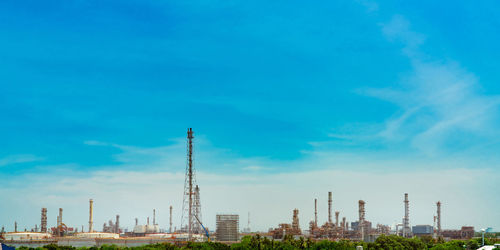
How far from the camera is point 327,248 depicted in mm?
99500

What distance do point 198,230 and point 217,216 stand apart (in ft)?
55.4

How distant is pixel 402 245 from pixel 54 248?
86860 millimetres

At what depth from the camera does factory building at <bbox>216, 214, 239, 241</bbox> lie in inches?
7377

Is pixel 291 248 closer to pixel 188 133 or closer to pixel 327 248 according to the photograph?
pixel 327 248

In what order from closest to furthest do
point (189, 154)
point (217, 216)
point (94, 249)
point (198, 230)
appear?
point (94, 249)
point (189, 154)
point (198, 230)
point (217, 216)

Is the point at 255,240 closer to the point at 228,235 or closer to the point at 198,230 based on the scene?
the point at 198,230

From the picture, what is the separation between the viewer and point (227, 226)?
187375 mm

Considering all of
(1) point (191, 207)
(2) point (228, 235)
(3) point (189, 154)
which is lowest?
(2) point (228, 235)

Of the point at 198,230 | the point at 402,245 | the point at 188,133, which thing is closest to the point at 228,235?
the point at 198,230

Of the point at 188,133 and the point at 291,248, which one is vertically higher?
the point at 188,133

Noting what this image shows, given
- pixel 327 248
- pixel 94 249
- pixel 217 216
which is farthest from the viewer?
pixel 217 216

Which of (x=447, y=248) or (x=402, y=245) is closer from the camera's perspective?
(x=447, y=248)

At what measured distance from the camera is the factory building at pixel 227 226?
18738cm

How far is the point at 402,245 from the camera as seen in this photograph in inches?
5172
